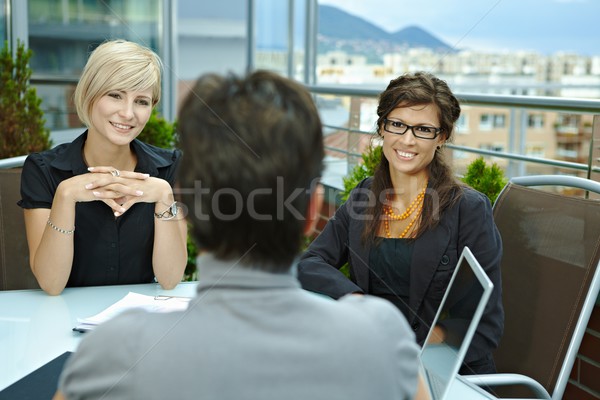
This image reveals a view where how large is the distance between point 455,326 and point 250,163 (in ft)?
1.67

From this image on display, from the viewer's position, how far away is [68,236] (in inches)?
71.0

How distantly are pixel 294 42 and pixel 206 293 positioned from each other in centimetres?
726

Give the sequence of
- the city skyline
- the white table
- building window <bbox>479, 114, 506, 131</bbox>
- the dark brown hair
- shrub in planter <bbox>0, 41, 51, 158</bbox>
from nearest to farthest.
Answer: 1. the white table
2. the dark brown hair
3. shrub in planter <bbox>0, 41, 51, 158</bbox>
4. building window <bbox>479, 114, 506, 131</bbox>
5. the city skyline

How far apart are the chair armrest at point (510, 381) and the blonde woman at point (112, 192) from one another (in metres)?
0.85

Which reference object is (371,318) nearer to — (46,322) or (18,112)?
(46,322)

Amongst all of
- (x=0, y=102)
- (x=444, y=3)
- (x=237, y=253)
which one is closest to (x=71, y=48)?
(x=0, y=102)

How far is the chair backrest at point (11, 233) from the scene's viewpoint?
2104 mm

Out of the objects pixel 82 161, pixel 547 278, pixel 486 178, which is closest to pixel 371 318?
pixel 547 278

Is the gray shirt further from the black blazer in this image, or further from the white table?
the black blazer

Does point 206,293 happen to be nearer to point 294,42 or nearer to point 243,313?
point 243,313

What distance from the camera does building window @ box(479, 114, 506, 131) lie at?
1544 centimetres

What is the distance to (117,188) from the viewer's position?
1834 mm

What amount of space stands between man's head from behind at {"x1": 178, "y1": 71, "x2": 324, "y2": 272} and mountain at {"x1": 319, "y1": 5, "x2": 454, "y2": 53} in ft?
28.4

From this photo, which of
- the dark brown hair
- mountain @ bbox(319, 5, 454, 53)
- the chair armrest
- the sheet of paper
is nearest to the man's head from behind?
the sheet of paper
